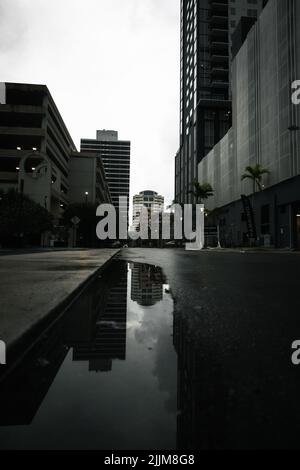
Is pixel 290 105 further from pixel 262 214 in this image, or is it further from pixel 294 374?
pixel 294 374

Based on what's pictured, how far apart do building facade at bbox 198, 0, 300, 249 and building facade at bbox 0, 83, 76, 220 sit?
2895 cm

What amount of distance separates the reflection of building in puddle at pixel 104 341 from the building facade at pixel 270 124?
3468cm

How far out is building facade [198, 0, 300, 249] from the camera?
36553mm

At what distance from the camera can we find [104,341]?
3324mm

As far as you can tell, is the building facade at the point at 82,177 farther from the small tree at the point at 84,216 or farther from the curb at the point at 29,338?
the curb at the point at 29,338

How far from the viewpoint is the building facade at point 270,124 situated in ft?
120

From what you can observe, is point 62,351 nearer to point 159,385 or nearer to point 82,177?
point 159,385

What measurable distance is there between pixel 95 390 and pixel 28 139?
54.3 m

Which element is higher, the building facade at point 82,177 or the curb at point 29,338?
the building facade at point 82,177

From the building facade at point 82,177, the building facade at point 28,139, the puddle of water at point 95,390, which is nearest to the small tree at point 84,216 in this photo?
the building facade at point 28,139

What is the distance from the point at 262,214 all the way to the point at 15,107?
124 ft

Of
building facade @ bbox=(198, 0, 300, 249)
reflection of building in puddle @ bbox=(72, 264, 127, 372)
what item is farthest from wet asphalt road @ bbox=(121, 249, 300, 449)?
building facade @ bbox=(198, 0, 300, 249)

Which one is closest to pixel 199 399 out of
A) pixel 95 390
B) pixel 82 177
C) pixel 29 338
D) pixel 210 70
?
pixel 95 390
